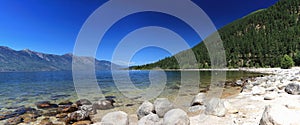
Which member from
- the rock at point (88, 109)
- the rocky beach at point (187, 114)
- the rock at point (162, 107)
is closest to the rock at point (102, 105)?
the rocky beach at point (187, 114)

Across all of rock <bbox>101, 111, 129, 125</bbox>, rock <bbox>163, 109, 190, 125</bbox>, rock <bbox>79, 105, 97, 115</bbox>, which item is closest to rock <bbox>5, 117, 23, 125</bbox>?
rock <bbox>79, 105, 97, 115</bbox>

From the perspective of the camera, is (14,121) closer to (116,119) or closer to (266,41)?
(116,119)

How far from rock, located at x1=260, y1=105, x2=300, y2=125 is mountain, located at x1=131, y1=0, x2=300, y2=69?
295 ft

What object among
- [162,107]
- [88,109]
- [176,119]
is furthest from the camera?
[88,109]

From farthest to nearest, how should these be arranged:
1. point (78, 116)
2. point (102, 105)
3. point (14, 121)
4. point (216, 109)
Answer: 1. point (102, 105)
2. point (14, 121)
3. point (78, 116)
4. point (216, 109)

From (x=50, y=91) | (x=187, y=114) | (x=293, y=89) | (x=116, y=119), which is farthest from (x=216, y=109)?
(x=50, y=91)

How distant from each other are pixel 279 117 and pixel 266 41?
13679 cm

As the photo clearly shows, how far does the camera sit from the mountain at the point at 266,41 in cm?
9881

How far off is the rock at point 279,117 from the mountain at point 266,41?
90.0 meters

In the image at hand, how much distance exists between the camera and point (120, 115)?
26.9 ft

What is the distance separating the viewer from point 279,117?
5.09 metres

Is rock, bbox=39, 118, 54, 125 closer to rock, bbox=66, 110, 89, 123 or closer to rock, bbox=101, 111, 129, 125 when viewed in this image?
rock, bbox=66, 110, 89, 123

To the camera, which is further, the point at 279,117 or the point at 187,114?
the point at 187,114

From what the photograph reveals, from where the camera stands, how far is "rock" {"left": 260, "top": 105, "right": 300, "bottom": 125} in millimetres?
4970
